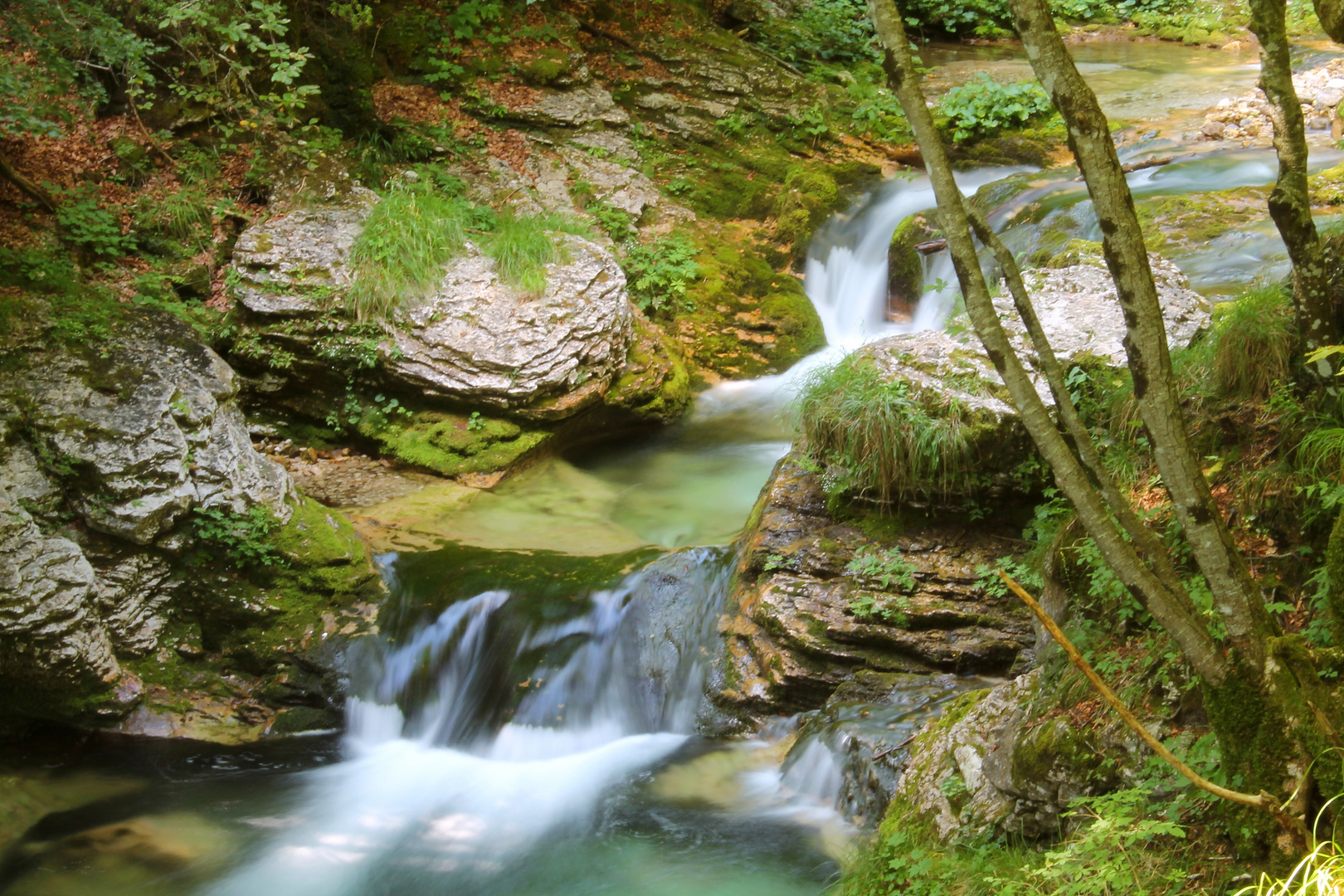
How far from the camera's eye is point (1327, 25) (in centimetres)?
286

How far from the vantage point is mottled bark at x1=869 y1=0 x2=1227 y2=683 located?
88.7 inches

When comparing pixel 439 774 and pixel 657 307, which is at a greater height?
pixel 657 307

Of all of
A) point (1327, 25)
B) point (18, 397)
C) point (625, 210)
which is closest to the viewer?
point (1327, 25)

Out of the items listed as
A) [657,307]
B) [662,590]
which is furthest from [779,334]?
[662,590]

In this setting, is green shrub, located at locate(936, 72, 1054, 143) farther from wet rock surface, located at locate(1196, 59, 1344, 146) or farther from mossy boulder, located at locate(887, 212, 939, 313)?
mossy boulder, located at locate(887, 212, 939, 313)

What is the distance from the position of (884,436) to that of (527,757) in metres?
2.76

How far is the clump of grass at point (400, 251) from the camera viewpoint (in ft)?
23.2

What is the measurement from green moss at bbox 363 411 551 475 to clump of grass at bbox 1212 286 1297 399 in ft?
16.5

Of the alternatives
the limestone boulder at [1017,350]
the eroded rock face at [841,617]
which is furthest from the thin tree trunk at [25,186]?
the limestone boulder at [1017,350]

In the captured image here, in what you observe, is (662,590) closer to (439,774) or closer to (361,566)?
(439,774)

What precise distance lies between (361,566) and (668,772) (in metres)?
2.53

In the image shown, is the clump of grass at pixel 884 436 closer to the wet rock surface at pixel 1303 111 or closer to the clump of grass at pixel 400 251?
the clump of grass at pixel 400 251

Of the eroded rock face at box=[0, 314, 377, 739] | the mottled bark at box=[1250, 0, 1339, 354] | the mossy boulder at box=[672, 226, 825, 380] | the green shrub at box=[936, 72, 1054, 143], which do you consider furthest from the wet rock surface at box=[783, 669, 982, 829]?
the green shrub at box=[936, 72, 1054, 143]

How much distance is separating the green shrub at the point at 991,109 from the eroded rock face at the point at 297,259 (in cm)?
664
